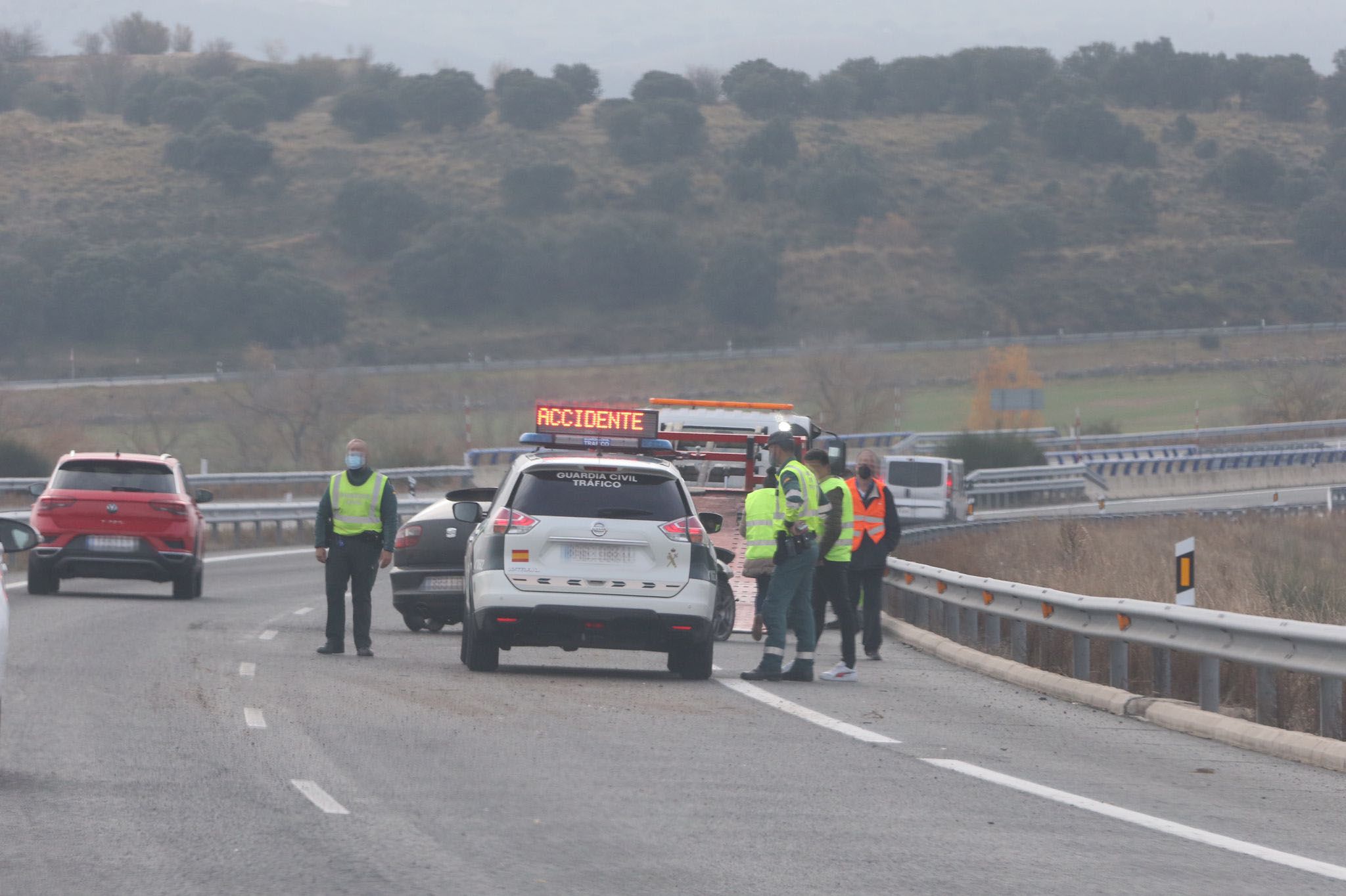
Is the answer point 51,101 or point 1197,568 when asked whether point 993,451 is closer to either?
point 1197,568

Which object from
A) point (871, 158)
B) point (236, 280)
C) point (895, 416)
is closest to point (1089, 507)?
point (895, 416)

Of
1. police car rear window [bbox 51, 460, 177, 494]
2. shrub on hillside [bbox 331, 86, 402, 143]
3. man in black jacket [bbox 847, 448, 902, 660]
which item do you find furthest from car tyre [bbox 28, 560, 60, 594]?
shrub on hillside [bbox 331, 86, 402, 143]

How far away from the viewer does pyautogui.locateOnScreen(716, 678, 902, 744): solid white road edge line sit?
37.2ft

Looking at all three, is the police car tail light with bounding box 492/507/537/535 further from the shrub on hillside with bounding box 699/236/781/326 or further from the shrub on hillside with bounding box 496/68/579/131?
the shrub on hillside with bounding box 496/68/579/131

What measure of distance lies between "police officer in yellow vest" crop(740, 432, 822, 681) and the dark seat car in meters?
4.41

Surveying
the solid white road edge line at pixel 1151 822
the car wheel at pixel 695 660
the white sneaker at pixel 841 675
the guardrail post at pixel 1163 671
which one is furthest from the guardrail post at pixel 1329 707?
the car wheel at pixel 695 660

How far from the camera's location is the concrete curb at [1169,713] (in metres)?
10.6

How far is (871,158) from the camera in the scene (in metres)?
134

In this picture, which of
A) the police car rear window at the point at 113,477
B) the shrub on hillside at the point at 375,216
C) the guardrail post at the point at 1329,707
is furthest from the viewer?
the shrub on hillside at the point at 375,216

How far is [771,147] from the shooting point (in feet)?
438

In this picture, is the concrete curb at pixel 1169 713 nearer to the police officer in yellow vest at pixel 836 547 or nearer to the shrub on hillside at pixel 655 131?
the police officer in yellow vest at pixel 836 547

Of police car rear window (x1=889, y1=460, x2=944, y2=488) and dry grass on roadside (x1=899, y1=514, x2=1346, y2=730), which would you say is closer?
dry grass on roadside (x1=899, y1=514, x2=1346, y2=730)

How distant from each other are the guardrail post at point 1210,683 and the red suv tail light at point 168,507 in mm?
13509

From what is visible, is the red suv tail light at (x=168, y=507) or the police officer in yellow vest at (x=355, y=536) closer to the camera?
the police officer in yellow vest at (x=355, y=536)
